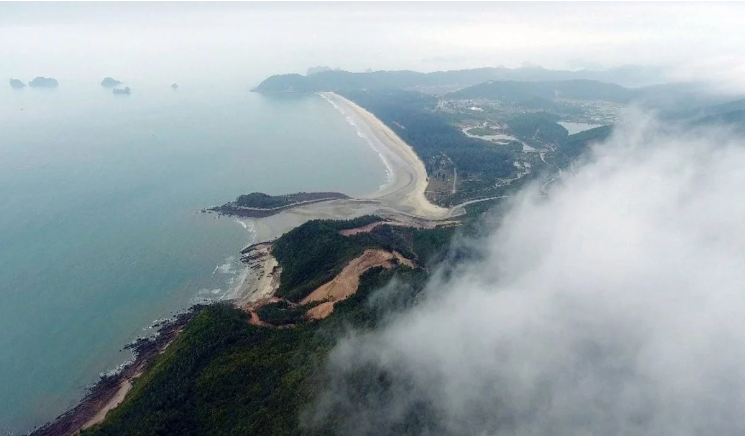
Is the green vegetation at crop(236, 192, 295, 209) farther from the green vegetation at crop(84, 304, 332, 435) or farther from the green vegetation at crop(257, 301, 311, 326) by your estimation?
the green vegetation at crop(84, 304, 332, 435)

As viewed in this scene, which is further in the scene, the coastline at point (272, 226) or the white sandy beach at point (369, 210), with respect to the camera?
the white sandy beach at point (369, 210)

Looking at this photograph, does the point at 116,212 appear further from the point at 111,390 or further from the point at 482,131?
the point at 482,131

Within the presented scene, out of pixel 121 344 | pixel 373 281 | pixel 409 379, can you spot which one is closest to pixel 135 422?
pixel 121 344

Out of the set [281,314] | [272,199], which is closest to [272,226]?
[272,199]

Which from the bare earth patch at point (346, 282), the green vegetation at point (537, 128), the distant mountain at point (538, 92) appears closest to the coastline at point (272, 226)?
the bare earth patch at point (346, 282)

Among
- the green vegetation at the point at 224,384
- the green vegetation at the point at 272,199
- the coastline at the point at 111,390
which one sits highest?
the green vegetation at the point at 272,199

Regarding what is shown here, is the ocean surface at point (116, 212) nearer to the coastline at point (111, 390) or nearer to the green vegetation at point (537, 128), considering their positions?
the coastline at point (111, 390)

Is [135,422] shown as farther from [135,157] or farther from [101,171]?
[135,157]

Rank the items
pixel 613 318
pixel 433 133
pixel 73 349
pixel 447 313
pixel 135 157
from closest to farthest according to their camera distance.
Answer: pixel 613 318 → pixel 447 313 → pixel 73 349 → pixel 135 157 → pixel 433 133
